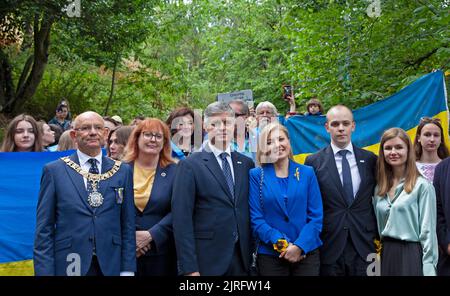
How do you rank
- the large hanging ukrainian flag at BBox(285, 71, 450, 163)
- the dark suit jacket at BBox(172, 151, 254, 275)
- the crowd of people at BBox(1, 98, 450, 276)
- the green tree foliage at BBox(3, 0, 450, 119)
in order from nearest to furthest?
1. the crowd of people at BBox(1, 98, 450, 276)
2. the dark suit jacket at BBox(172, 151, 254, 275)
3. the large hanging ukrainian flag at BBox(285, 71, 450, 163)
4. the green tree foliage at BBox(3, 0, 450, 119)

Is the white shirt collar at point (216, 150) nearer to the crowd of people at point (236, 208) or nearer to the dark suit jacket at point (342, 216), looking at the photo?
the crowd of people at point (236, 208)

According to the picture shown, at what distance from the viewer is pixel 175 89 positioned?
21000mm

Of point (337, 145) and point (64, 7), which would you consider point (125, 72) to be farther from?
point (337, 145)

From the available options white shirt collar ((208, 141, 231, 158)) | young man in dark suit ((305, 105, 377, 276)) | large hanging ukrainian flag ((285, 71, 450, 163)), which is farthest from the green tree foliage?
white shirt collar ((208, 141, 231, 158))

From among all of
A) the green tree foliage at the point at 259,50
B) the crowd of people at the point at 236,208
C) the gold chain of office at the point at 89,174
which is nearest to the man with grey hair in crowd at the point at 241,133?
the crowd of people at the point at 236,208

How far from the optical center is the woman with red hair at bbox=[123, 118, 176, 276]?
5070mm

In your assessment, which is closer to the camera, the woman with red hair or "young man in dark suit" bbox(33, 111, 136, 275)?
"young man in dark suit" bbox(33, 111, 136, 275)

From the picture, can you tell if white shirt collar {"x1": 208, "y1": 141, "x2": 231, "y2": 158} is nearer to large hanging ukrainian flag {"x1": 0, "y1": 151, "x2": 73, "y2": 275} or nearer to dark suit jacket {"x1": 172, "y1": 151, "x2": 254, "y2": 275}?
dark suit jacket {"x1": 172, "y1": 151, "x2": 254, "y2": 275}

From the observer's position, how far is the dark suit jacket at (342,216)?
5.14m

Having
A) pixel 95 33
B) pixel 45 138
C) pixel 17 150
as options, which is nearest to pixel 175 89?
pixel 95 33

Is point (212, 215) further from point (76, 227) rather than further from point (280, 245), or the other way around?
point (76, 227)

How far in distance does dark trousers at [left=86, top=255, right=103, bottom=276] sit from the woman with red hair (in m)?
0.48

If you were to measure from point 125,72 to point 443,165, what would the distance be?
1775 cm

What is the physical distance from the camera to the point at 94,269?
4.61 metres
